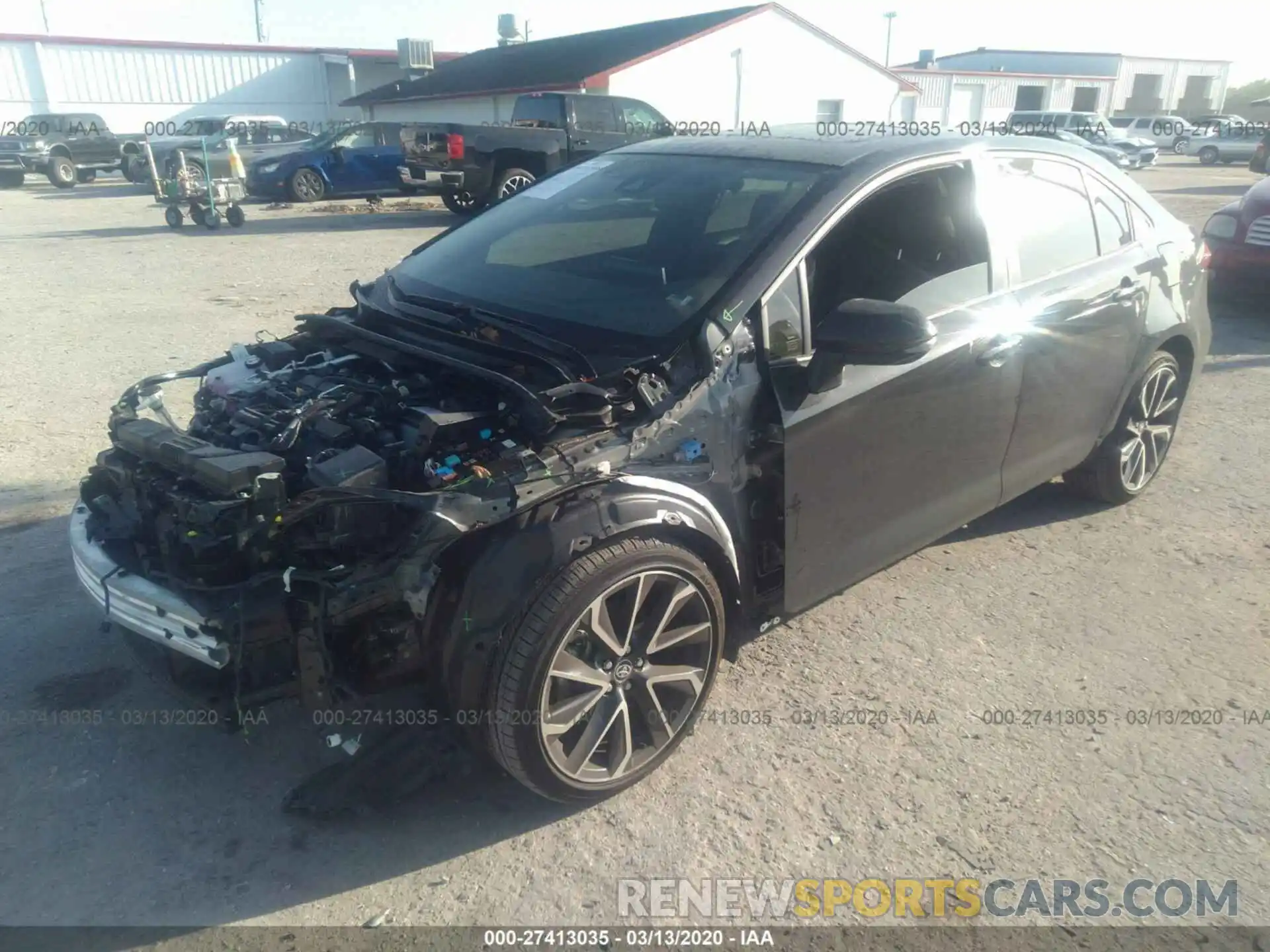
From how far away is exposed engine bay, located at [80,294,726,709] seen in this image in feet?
8.04

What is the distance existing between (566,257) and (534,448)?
1.21 m

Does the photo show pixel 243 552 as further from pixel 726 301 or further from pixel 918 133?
pixel 918 133

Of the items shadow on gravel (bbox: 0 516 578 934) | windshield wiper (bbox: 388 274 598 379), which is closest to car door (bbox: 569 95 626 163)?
windshield wiper (bbox: 388 274 598 379)

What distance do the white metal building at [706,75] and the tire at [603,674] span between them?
25210 mm

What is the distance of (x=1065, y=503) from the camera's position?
15.9 ft

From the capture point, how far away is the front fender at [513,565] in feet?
8.06

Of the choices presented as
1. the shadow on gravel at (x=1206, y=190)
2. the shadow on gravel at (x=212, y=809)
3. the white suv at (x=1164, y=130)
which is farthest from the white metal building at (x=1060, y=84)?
the shadow on gravel at (x=212, y=809)

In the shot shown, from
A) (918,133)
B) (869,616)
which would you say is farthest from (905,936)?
(918,133)

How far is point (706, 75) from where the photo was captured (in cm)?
2866

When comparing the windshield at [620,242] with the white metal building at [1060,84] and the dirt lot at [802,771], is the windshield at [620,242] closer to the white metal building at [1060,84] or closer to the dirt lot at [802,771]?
the dirt lot at [802,771]

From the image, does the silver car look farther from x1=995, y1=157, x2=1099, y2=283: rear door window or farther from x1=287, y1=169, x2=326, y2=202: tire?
x1=995, y1=157, x2=1099, y2=283: rear door window

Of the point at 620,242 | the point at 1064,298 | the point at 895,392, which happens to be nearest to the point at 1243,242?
the point at 1064,298

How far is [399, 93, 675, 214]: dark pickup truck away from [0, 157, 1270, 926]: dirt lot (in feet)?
34.9

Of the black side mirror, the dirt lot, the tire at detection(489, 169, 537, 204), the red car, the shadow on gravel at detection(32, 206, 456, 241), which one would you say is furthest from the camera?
the tire at detection(489, 169, 537, 204)
